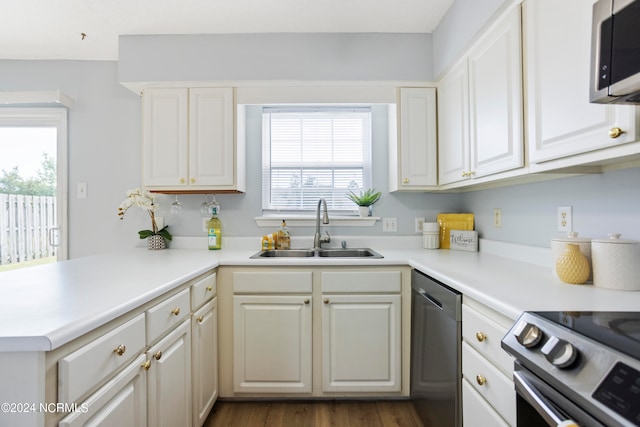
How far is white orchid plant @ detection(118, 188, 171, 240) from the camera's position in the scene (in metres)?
2.27

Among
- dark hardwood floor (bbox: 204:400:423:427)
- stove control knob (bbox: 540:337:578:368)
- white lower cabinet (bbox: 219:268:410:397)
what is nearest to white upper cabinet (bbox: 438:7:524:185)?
white lower cabinet (bbox: 219:268:410:397)

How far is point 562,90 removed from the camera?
107 cm

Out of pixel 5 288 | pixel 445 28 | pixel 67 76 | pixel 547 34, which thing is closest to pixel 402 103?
pixel 445 28

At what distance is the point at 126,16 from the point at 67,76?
0.96 meters

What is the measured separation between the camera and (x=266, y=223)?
96.6 inches

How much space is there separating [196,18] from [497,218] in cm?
233

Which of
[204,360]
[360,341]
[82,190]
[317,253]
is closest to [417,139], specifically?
[317,253]

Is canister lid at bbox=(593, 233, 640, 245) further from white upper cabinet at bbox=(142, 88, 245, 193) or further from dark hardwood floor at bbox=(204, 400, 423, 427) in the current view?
white upper cabinet at bbox=(142, 88, 245, 193)

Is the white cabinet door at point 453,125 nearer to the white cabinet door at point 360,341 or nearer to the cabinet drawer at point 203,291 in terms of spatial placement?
the white cabinet door at point 360,341

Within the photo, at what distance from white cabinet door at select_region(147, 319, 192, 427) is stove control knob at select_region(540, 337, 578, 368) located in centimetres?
123

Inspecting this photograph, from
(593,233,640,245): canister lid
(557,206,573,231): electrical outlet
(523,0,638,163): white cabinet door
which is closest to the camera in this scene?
(523,0,638,163): white cabinet door

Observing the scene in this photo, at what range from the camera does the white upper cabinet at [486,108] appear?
1.34m

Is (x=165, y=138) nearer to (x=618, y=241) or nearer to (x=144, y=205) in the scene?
(x=144, y=205)

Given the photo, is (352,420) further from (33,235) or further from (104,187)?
(33,235)
